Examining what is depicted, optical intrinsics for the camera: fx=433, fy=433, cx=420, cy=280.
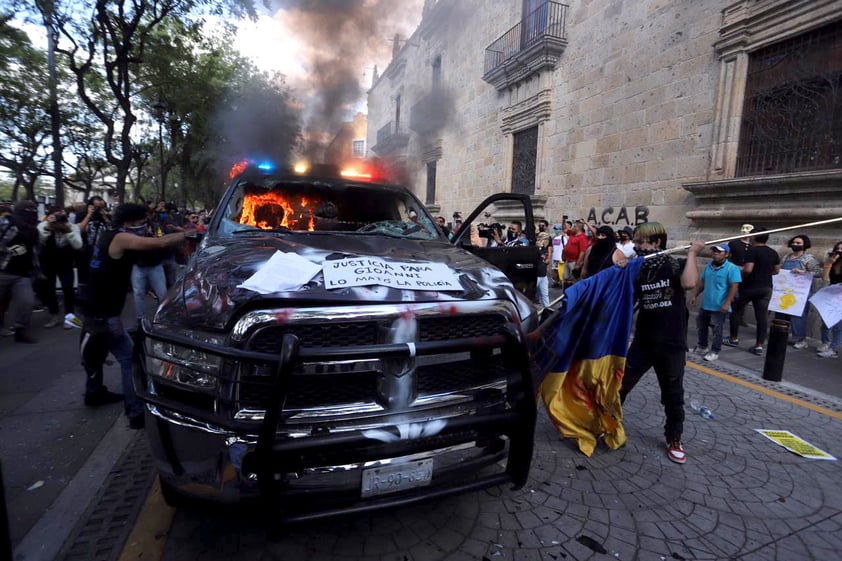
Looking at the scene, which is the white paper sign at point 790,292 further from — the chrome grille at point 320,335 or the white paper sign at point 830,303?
the chrome grille at point 320,335

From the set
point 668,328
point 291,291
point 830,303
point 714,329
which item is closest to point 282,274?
point 291,291

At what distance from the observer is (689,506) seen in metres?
2.51

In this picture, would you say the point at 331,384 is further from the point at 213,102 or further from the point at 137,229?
the point at 213,102

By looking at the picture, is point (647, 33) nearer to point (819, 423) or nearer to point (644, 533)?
point (819, 423)

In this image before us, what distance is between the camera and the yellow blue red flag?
2.90m

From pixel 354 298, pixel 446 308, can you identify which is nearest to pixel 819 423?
pixel 446 308

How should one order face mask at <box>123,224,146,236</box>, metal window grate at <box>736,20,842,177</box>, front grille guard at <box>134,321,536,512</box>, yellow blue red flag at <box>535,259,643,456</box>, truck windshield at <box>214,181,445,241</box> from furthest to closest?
1. metal window grate at <box>736,20,842,177</box>
2. face mask at <box>123,224,146,236</box>
3. truck windshield at <box>214,181,445,241</box>
4. yellow blue red flag at <box>535,259,643,456</box>
5. front grille guard at <box>134,321,536,512</box>

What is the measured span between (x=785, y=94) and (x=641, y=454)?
723cm

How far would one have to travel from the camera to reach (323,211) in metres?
3.45

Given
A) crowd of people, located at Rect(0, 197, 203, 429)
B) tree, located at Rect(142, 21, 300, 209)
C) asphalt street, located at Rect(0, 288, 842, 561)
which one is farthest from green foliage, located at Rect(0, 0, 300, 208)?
asphalt street, located at Rect(0, 288, 842, 561)

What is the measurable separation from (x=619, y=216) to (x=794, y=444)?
7.15 m

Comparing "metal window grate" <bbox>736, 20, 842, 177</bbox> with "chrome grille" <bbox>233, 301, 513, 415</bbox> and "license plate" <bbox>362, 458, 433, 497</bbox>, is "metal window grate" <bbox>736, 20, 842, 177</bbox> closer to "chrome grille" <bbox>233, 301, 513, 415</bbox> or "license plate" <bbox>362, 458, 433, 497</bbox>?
"chrome grille" <bbox>233, 301, 513, 415</bbox>

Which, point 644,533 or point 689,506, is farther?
point 689,506

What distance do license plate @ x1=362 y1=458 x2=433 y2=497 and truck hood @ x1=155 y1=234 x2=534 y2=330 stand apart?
2.22ft
